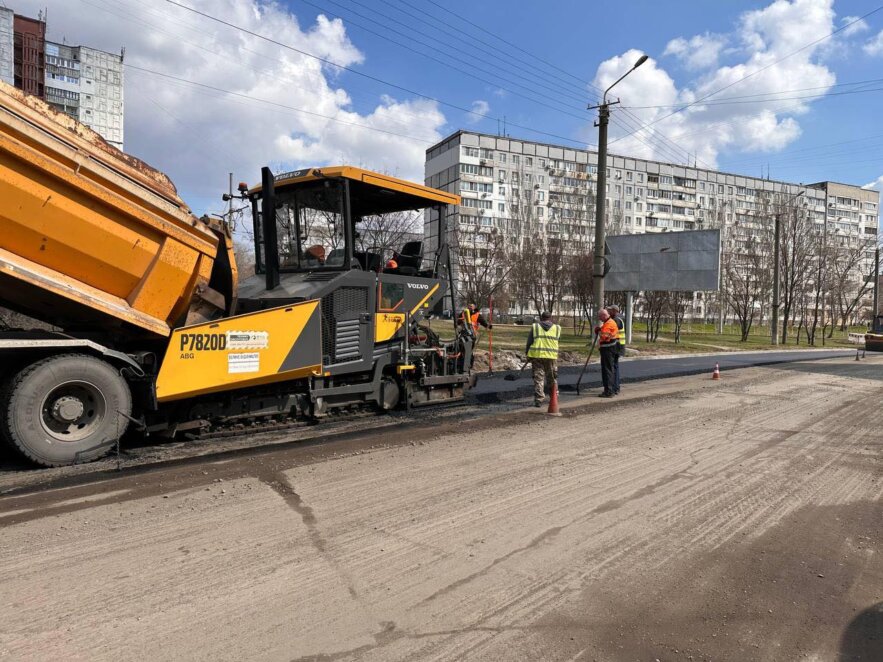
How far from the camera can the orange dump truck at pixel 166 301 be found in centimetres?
471

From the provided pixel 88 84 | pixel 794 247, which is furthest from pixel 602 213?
pixel 88 84

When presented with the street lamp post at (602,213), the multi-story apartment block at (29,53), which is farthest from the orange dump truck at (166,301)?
the multi-story apartment block at (29,53)

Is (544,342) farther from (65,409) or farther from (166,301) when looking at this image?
(65,409)

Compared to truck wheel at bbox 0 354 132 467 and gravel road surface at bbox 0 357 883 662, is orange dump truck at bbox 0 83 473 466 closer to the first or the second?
truck wheel at bbox 0 354 132 467

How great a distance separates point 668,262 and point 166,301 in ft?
73.8

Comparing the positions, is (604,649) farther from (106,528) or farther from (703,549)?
(106,528)

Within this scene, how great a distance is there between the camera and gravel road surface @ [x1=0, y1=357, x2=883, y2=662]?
8.84 ft

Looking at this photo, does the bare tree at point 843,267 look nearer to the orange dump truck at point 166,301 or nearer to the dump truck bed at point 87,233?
the orange dump truck at point 166,301

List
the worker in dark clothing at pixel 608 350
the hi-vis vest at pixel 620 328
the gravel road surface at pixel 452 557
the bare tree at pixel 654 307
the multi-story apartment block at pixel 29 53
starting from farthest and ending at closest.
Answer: the multi-story apartment block at pixel 29 53
the bare tree at pixel 654 307
the hi-vis vest at pixel 620 328
the worker in dark clothing at pixel 608 350
the gravel road surface at pixel 452 557

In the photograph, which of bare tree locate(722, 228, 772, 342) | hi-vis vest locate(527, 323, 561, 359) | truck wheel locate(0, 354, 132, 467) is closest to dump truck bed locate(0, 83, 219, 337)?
truck wheel locate(0, 354, 132, 467)

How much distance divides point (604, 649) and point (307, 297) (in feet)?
15.8

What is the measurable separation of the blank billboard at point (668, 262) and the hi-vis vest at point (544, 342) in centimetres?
1576

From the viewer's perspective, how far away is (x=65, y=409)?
5027mm

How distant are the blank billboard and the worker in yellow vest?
15756 millimetres
